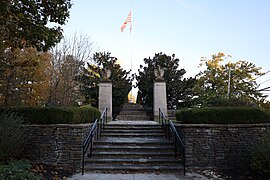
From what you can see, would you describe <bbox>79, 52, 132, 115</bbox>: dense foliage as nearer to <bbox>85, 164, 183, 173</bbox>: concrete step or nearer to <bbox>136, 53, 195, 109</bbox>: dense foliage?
<bbox>136, 53, 195, 109</bbox>: dense foliage

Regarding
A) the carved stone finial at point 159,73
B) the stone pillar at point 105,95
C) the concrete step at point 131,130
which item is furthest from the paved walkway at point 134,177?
the carved stone finial at point 159,73

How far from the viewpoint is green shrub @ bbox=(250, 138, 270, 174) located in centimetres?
526

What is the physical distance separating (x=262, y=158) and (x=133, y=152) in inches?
136

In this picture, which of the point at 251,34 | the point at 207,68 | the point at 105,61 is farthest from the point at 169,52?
the point at 207,68

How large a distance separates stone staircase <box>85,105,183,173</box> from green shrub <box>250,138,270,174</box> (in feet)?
6.03

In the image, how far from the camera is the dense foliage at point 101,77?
16141 mm

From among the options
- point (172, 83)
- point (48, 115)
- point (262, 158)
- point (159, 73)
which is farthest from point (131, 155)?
point (172, 83)

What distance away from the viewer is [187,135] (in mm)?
6383

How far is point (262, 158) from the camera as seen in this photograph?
5.37m

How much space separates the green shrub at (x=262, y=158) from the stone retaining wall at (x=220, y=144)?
0.72 metres

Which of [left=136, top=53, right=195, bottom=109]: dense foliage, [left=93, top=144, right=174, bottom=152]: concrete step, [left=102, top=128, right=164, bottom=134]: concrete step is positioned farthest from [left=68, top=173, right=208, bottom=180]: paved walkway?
[left=136, top=53, right=195, bottom=109]: dense foliage

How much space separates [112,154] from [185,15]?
281 inches

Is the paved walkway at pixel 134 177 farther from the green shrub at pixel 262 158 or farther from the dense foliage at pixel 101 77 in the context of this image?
the dense foliage at pixel 101 77

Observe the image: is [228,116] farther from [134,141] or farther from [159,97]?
[159,97]
